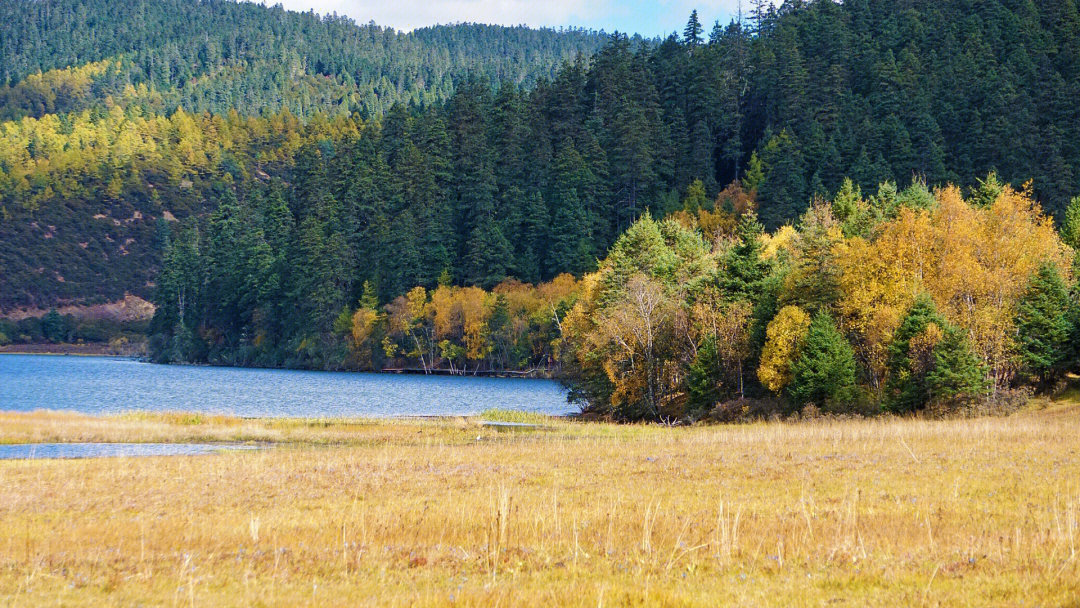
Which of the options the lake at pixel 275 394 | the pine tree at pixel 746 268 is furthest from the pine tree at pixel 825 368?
the lake at pixel 275 394

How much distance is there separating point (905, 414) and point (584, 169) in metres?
122

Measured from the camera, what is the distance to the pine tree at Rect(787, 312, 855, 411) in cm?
Result: 5620

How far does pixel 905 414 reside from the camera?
2072 inches

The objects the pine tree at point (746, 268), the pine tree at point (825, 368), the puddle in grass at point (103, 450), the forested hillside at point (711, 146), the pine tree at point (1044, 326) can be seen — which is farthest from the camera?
the forested hillside at point (711, 146)

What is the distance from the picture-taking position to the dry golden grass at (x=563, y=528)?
14.4 metres

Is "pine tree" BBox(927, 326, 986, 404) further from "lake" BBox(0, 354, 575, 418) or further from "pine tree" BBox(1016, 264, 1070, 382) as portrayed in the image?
"lake" BBox(0, 354, 575, 418)

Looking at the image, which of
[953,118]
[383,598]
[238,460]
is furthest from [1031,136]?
[383,598]

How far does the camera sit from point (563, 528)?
63.8ft

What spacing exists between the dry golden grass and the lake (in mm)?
36142

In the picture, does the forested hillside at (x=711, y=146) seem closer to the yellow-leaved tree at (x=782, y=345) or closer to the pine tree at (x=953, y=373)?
the yellow-leaved tree at (x=782, y=345)

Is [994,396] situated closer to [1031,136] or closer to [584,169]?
[1031,136]

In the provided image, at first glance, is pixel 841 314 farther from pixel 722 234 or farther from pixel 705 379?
pixel 722 234

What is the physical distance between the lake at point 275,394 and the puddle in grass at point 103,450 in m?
18.9

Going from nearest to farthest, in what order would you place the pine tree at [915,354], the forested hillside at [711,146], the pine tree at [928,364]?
the pine tree at [928,364]
the pine tree at [915,354]
the forested hillside at [711,146]
